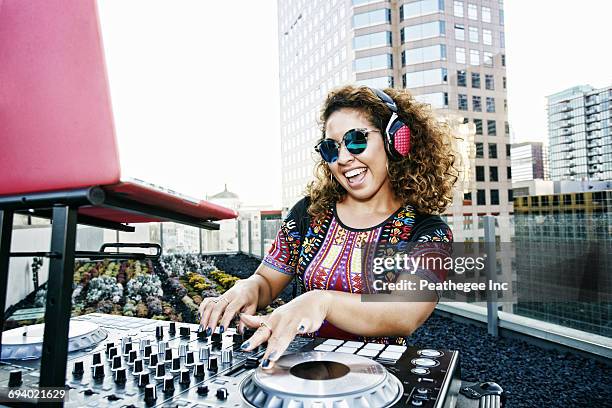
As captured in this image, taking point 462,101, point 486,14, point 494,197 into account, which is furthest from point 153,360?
point 486,14

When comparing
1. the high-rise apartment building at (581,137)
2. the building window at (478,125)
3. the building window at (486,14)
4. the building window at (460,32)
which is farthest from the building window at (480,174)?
the building window at (486,14)

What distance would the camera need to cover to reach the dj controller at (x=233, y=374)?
547 millimetres

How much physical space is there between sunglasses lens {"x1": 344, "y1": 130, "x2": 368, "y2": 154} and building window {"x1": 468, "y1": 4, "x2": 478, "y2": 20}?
38942mm

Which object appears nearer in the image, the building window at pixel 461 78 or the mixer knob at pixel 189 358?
the mixer knob at pixel 189 358

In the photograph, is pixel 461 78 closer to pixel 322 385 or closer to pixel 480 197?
pixel 480 197

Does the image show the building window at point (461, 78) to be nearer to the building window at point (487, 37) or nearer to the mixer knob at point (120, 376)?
the building window at point (487, 37)

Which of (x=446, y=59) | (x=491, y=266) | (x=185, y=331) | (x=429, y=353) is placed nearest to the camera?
(x=429, y=353)

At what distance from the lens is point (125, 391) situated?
2.00ft

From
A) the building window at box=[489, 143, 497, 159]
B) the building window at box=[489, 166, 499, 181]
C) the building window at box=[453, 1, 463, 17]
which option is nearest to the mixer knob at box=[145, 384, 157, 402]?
the building window at box=[489, 166, 499, 181]

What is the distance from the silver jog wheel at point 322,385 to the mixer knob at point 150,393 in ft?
0.38

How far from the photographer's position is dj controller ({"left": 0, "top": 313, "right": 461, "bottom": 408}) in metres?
0.55

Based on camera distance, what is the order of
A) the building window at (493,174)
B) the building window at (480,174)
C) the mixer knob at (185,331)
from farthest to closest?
1. the building window at (493,174)
2. the building window at (480,174)
3. the mixer knob at (185,331)

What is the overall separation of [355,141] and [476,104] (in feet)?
130

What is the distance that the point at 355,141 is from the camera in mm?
1432
